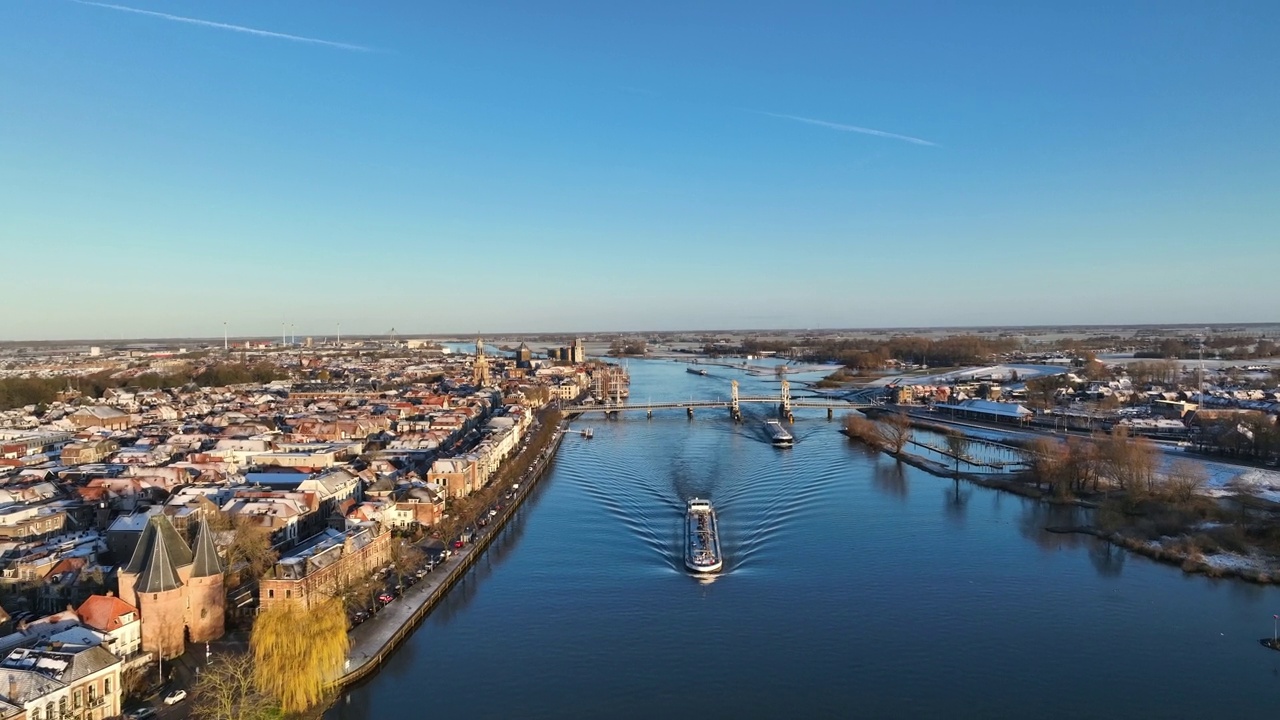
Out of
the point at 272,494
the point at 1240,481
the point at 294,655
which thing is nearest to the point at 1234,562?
the point at 1240,481

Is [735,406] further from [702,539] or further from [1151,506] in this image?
[702,539]

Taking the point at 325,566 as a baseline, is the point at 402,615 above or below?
below

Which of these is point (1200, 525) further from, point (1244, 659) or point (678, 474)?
point (678, 474)

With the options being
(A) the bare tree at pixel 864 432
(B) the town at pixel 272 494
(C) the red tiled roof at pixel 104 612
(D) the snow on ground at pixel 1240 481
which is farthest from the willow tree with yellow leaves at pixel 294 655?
(A) the bare tree at pixel 864 432

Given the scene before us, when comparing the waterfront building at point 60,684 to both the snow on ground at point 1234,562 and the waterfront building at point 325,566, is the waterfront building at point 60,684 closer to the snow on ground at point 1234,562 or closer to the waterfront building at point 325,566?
the waterfront building at point 325,566

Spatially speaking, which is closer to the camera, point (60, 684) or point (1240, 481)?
point (60, 684)

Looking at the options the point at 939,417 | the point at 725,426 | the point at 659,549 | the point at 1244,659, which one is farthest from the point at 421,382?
the point at 1244,659
